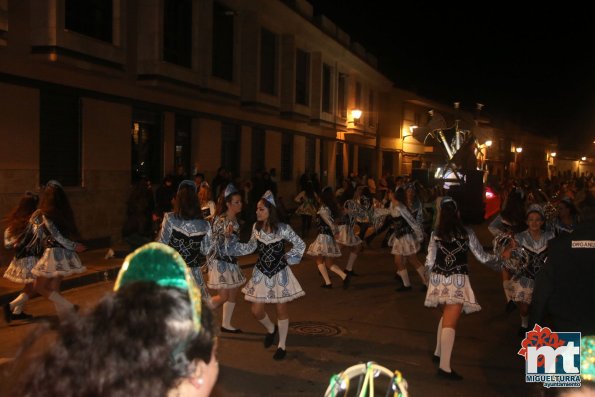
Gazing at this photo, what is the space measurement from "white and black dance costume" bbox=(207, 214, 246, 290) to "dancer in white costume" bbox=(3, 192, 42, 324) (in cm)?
242

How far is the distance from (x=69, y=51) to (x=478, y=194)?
15462 millimetres

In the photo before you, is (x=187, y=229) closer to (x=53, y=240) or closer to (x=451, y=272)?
(x=53, y=240)

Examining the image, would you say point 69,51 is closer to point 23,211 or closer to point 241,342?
point 23,211

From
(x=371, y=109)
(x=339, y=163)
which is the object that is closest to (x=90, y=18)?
(x=339, y=163)

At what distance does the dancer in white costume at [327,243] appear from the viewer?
10656 mm

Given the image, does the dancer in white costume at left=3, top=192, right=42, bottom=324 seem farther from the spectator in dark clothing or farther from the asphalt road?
the spectator in dark clothing

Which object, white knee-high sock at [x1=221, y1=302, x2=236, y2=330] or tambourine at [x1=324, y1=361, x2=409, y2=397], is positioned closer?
tambourine at [x1=324, y1=361, x2=409, y2=397]

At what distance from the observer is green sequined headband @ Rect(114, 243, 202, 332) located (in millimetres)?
1636

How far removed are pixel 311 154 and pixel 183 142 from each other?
1139 cm

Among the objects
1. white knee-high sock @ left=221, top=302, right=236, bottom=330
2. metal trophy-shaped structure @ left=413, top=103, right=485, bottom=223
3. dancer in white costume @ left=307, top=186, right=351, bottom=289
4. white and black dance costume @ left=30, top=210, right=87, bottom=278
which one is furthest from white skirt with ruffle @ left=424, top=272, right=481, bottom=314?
metal trophy-shaped structure @ left=413, top=103, right=485, bottom=223

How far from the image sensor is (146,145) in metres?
16.3

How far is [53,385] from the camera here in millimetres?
1467

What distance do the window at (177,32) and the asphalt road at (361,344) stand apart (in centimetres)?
779

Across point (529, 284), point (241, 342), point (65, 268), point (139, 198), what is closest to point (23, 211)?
point (65, 268)
